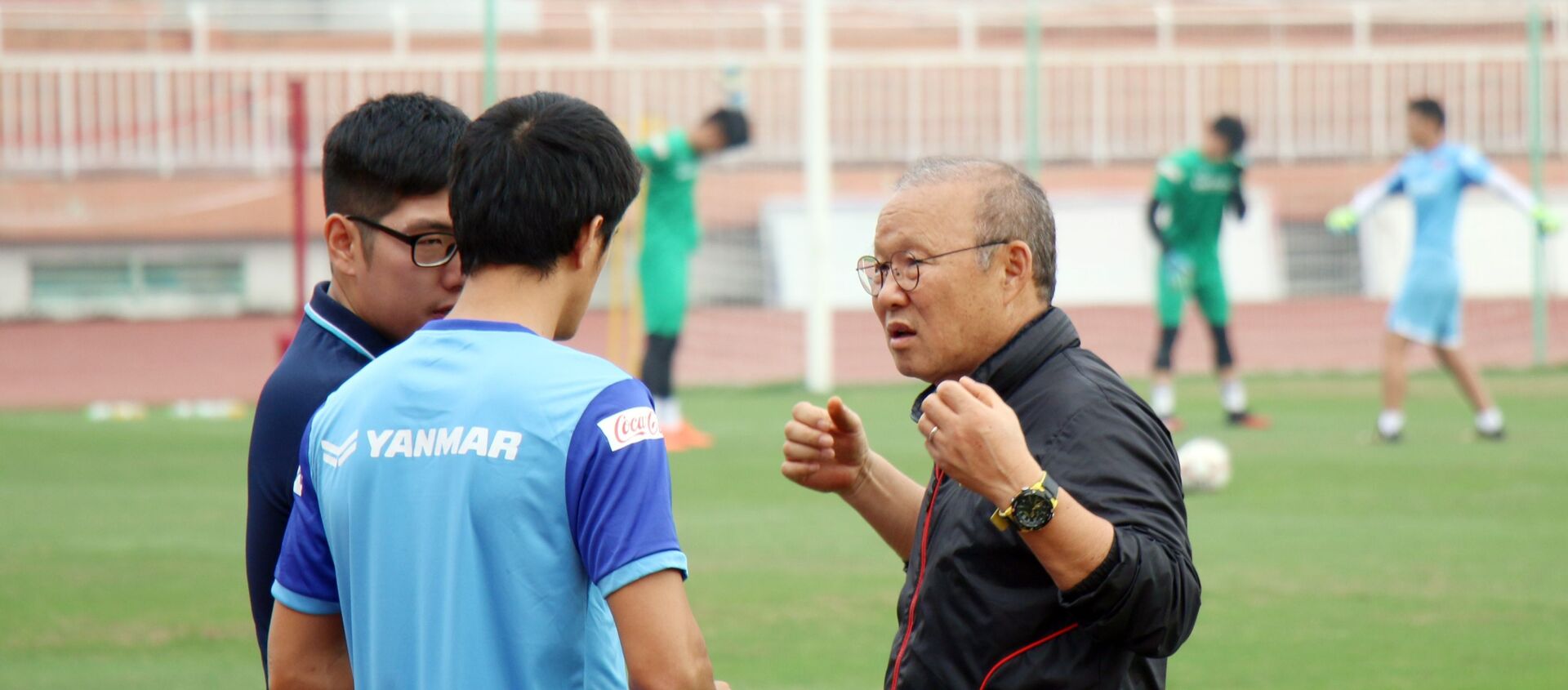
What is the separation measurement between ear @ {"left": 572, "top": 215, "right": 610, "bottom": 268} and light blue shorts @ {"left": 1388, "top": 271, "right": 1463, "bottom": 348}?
10.4 meters

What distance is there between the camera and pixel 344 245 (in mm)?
3188

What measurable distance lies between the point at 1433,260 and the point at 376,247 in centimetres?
1046

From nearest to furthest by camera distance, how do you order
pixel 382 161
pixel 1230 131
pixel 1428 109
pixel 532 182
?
pixel 532 182 < pixel 382 161 < pixel 1428 109 < pixel 1230 131

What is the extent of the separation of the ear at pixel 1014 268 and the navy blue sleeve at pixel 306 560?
1.19 m

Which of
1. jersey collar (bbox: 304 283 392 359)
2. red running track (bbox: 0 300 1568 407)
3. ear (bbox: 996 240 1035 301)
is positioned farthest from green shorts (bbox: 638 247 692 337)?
ear (bbox: 996 240 1035 301)

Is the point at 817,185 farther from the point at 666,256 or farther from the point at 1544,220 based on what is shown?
the point at 1544,220

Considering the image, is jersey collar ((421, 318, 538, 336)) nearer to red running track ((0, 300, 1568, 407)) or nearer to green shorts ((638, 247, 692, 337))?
green shorts ((638, 247, 692, 337))

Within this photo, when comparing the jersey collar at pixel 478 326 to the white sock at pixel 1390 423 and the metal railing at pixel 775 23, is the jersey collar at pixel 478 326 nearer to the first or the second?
the white sock at pixel 1390 423

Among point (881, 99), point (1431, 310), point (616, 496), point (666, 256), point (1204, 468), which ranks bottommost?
point (1204, 468)

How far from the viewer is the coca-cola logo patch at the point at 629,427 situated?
2459 millimetres

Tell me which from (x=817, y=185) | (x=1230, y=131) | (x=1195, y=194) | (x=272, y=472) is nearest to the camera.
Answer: (x=272, y=472)

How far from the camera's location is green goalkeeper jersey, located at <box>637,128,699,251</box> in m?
12.2

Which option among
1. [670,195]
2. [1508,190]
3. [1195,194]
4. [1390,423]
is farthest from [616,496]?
[1195,194]

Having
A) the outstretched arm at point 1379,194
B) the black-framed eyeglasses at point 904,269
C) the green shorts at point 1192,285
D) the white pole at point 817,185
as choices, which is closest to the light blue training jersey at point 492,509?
the black-framed eyeglasses at point 904,269
